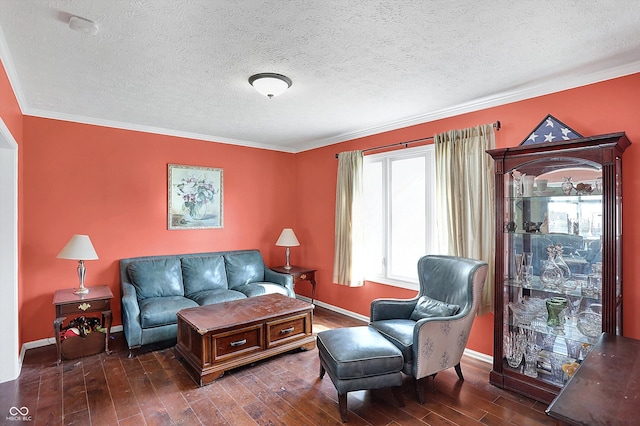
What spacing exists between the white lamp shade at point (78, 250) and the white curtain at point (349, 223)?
9.54 ft

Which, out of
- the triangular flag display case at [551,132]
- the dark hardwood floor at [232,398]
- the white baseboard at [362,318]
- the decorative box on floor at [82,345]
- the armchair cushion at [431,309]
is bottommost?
the dark hardwood floor at [232,398]

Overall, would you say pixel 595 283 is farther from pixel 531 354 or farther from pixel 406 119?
pixel 406 119

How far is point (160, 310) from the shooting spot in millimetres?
3523

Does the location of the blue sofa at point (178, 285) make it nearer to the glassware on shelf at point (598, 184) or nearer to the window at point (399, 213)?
the window at point (399, 213)

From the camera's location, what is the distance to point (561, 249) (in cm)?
258

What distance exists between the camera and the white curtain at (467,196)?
3158 mm

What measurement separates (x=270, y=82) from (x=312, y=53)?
1.63 feet

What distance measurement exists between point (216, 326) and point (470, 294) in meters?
2.16

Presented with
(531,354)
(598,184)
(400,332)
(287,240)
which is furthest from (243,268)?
(598,184)

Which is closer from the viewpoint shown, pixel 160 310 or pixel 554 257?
pixel 554 257

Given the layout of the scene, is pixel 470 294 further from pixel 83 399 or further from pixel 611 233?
pixel 83 399

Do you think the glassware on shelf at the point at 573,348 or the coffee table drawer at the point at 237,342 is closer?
the glassware on shelf at the point at 573,348

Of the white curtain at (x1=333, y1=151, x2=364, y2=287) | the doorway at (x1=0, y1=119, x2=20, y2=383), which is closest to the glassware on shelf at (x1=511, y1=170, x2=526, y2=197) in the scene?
the white curtain at (x1=333, y1=151, x2=364, y2=287)

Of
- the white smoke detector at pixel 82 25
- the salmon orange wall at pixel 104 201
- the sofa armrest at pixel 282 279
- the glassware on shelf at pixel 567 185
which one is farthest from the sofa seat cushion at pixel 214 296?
the glassware on shelf at pixel 567 185
